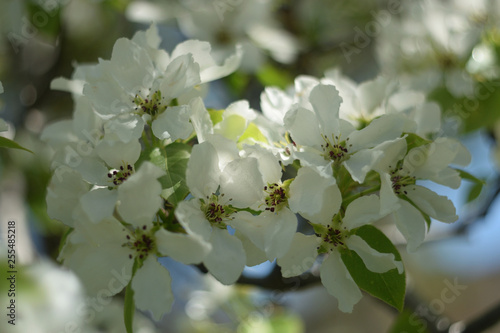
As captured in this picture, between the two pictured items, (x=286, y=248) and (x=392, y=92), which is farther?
(x=392, y=92)

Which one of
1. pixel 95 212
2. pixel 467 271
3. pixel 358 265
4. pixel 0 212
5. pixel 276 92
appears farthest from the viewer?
pixel 467 271

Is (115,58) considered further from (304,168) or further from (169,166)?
(304,168)

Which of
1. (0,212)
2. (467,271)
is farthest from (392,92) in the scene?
(467,271)

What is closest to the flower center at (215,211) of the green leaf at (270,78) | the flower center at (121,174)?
the flower center at (121,174)

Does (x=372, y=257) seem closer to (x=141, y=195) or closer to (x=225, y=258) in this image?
(x=225, y=258)

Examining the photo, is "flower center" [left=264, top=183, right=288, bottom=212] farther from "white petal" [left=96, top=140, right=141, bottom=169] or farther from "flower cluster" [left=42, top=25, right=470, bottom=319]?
"white petal" [left=96, top=140, right=141, bottom=169]

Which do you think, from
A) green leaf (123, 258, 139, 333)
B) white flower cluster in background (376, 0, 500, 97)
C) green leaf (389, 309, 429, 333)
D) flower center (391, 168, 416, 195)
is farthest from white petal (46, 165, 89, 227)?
white flower cluster in background (376, 0, 500, 97)
